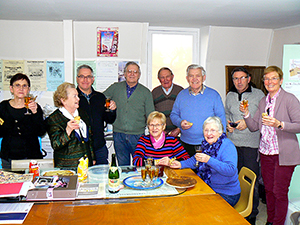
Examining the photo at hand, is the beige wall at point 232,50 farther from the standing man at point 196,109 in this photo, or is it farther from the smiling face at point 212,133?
the smiling face at point 212,133

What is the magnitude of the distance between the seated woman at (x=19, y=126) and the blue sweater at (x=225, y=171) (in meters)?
1.90

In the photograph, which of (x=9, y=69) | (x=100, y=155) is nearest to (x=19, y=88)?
(x=100, y=155)

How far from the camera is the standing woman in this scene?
2730 mm

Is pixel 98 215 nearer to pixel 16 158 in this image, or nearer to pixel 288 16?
pixel 16 158

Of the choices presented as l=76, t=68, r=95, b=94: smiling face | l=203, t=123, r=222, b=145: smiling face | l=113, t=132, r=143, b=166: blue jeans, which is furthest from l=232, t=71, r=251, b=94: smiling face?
l=76, t=68, r=95, b=94: smiling face

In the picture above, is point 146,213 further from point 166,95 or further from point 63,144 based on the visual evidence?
point 166,95

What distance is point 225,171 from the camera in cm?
227

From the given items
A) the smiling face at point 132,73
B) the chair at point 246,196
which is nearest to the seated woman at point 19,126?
the smiling face at point 132,73

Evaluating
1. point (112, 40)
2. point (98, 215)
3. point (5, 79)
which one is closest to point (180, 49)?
point (112, 40)

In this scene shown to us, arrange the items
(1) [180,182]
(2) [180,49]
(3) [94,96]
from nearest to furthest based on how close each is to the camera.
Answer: (1) [180,182] < (3) [94,96] < (2) [180,49]

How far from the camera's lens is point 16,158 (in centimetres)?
292

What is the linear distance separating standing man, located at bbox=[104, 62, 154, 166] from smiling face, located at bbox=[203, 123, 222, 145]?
4.42ft

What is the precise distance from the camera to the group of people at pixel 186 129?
248 cm

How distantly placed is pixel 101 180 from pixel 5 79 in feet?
11.0
